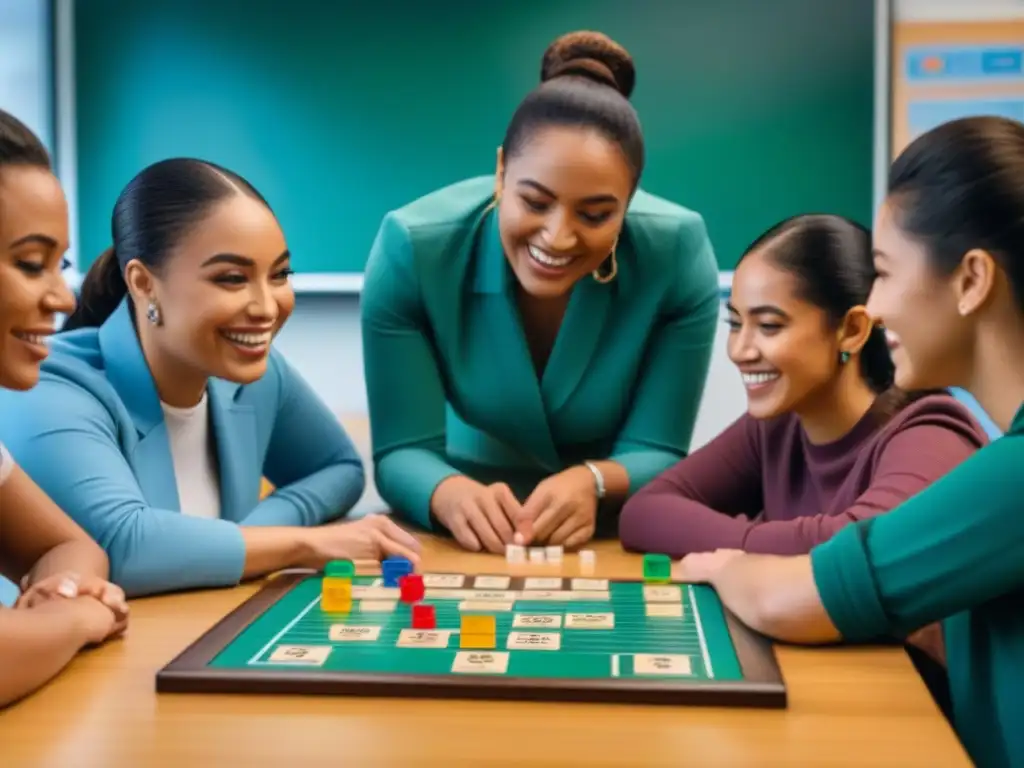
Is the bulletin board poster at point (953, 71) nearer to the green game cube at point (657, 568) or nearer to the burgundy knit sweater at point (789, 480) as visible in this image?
the burgundy knit sweater at point (789, 480)

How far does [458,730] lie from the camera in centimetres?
84

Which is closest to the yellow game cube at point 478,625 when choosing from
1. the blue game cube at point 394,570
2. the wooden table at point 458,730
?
the wooden table at point 458,730

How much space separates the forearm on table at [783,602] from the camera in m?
1.04

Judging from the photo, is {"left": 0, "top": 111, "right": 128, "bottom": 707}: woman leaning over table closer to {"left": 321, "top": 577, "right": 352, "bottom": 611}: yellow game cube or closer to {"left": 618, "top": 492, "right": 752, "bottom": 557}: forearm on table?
{"left": 321, "top": 577, "right": 352, "bottom": 611}: yellow game cube

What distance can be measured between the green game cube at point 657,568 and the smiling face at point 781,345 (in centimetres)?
31

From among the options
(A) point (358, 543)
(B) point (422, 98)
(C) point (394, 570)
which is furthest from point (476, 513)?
(B) point (422, 98)

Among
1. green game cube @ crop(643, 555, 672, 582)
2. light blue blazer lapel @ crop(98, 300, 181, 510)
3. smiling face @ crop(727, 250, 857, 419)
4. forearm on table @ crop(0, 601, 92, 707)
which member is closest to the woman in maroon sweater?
smiling face @ crop(727, 250, 857, 419)

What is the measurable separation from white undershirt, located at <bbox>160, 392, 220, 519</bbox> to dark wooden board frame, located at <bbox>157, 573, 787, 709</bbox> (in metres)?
0.60

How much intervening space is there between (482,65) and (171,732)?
2.77 metres

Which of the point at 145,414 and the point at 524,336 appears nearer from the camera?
the point at 145,414

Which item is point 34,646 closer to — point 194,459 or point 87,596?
point 87,596

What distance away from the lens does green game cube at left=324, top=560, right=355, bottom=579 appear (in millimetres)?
1246

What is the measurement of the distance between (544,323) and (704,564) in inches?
25.1

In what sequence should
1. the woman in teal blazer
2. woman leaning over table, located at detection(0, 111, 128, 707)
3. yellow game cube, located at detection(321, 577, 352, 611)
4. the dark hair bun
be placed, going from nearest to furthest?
woman leaning over table, located at detection(0, 111, 128, 707)
yellow game cube, located at detection(321, 577, 352, 611)
the woman in teal blazer
the dark hair bun
